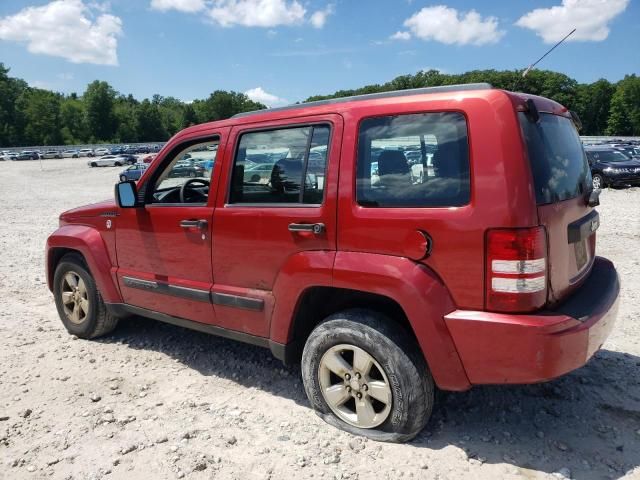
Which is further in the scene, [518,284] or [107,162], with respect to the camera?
[107,162]

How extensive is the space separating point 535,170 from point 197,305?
251cm

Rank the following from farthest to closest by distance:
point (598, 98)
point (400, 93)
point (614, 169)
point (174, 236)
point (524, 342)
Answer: point (598, 98)
point (614, 169)
point (174, 236)
point (400, 93)
point (524, 342)

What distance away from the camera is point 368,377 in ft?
9.80

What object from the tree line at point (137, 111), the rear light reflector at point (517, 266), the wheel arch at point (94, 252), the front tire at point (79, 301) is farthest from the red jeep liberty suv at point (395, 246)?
the tree line at point (137, 111)

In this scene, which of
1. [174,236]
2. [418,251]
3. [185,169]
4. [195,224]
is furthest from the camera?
[185,169]

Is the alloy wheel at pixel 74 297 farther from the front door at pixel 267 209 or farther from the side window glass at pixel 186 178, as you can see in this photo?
the front door at pixel 267 209

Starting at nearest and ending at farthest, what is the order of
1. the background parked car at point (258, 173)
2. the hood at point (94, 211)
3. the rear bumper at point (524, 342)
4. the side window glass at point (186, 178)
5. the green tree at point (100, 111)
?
the rear bumper at point (524, 342)
the background parked car at point (258, 173)
the side window glass at point (186, 178)
the hood at point (94, 211)
the green tree at point (100, 111)

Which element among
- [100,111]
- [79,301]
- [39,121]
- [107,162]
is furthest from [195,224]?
[100,111]

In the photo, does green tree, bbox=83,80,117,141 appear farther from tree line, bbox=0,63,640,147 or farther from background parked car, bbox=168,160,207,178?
background parked car, bbox=168,160,207,178

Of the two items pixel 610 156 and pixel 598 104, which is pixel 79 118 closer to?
pixel 598 104

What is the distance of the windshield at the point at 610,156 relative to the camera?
19.5 m

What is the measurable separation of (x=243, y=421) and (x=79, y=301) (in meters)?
2.41

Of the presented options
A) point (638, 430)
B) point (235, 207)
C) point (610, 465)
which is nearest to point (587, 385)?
point (638, 430)

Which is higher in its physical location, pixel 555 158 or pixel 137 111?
pixel 137 111
